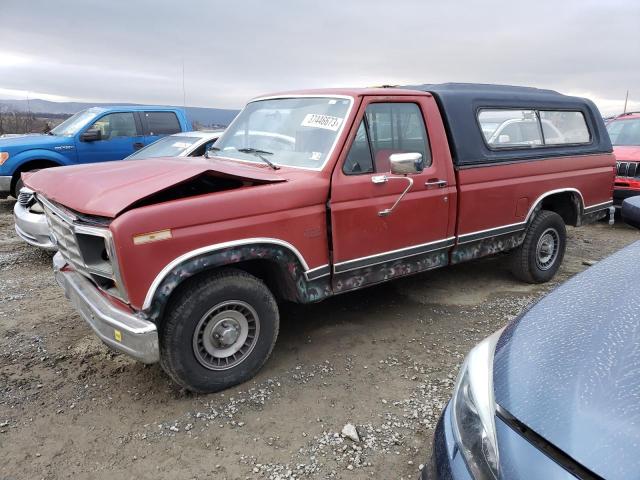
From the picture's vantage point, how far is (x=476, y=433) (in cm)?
166

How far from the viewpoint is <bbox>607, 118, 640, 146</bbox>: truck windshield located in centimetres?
900

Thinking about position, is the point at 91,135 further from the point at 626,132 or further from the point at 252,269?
the point at 626,132

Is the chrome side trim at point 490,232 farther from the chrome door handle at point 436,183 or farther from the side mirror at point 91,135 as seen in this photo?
the side mirror at point 91,135

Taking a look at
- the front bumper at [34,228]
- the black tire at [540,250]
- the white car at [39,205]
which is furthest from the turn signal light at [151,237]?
the black tire at [540,250]

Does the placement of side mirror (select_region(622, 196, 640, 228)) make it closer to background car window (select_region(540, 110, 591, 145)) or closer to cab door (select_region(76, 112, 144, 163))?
background car window (select_region(540, 110, 591, 145))

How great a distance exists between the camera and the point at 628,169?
799 cm

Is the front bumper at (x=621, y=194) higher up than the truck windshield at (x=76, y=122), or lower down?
lower down

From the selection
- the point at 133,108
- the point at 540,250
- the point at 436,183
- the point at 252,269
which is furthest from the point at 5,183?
the point at 540,250

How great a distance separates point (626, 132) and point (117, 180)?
31.5ft

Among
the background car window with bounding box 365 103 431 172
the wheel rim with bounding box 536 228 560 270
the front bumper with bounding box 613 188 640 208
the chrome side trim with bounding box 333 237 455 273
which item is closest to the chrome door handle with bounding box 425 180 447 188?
the background car window with bounding box 365 103 431 172

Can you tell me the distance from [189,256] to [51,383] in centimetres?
154

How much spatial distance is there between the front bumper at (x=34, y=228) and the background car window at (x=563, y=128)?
5.57 meters

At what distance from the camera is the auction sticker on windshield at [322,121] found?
3.63 metres

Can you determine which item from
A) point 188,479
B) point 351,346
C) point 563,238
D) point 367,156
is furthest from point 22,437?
point 563,238
